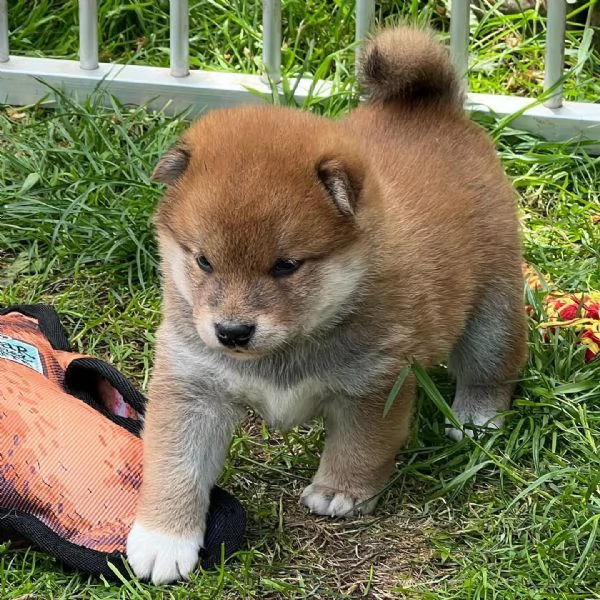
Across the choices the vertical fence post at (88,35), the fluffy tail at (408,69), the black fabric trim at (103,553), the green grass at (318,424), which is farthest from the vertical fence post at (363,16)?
the black fabric trim at (103,553)

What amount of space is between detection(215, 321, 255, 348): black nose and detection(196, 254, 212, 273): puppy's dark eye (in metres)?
0.16

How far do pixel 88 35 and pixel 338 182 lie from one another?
2832mm

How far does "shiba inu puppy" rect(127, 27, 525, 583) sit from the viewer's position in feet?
10.5

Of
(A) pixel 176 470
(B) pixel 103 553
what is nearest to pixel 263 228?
(A) pixel 176 470

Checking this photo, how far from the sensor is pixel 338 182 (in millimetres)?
3256

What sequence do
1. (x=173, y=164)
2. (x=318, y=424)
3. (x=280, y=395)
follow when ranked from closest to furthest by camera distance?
1. (x=173, y=164)
2. (x=280, y=395)
3. (x=318, y=424)

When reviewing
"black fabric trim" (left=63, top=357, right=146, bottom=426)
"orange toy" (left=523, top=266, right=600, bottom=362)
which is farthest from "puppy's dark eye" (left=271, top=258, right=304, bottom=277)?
"orange toy" (left=523, top=266, right=600, bottom=362)

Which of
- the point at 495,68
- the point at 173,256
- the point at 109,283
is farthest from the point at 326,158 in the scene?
the point at 495,68

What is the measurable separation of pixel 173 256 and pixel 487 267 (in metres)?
1.15

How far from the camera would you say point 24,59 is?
588 centimetres

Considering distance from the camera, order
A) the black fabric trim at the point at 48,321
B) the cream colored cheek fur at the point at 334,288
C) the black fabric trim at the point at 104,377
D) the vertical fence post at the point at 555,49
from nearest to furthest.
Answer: the cream colored cheek fur at the point at 334,288, the black fabric trim at the point at 104,377, the black fabric trim at the point at 48,321, the vertical fence post at the point at 555,49

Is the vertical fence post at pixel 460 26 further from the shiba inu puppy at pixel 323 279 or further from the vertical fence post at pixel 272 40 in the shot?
the shiba inu puppy at pixel 323 279

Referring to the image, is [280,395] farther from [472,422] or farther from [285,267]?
[472,422]

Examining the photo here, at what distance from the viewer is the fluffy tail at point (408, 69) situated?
13.3 feet
